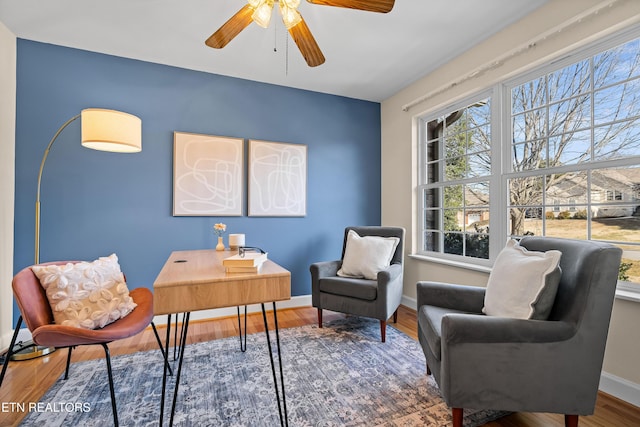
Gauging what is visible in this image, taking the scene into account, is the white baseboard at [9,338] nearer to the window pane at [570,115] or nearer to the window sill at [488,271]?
the window sill at [488,271]

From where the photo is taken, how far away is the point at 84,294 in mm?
1582

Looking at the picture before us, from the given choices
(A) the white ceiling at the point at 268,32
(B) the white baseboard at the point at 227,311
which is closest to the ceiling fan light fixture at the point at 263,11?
(A) the white ceiling at the point at 268,32

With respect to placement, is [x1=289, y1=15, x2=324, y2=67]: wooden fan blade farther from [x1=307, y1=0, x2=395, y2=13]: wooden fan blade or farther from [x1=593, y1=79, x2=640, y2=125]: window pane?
[x1=593, y1=79, x2=640, y2=125]: window pane

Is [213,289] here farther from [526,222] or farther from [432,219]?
[432,219]

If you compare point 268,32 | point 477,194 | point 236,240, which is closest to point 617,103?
point 477,194

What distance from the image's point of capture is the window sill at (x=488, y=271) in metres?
1.70

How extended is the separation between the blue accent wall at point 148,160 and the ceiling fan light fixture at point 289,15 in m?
1.78

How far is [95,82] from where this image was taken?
2697 mm

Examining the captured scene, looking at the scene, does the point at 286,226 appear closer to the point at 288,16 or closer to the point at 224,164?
the point at 224,164

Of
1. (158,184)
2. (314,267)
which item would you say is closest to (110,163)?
(158,184)

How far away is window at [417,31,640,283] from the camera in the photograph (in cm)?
180

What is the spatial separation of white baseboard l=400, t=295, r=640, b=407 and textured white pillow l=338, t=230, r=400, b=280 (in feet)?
5.19

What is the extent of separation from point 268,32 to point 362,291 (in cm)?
233

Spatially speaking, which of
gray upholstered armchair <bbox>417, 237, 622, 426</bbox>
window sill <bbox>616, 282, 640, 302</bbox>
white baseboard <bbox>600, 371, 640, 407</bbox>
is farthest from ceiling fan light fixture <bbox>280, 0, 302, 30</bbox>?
white baseboard <bbox>600, 371, 640, 407</bbox>
